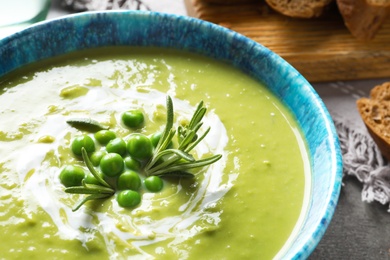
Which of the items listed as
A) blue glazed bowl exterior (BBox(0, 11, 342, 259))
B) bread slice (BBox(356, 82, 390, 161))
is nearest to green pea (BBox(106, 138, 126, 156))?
blue glazed bowl exterior (BBox(0, 11, 342, 259))

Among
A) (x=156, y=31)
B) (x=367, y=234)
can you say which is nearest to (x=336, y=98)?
(x=367, y=234)

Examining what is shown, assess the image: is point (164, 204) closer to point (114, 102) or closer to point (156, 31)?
point (114, 102)

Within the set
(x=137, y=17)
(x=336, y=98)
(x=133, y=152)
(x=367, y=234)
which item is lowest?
(x=367, y=234)

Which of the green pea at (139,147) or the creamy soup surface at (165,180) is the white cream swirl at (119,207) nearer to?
the creamy soup surface at (165,180)

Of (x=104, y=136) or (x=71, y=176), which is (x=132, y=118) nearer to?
(x=104, y=136)

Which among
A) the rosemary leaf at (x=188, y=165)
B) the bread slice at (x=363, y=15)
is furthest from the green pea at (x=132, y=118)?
the bread slice at (x=363, y=15)

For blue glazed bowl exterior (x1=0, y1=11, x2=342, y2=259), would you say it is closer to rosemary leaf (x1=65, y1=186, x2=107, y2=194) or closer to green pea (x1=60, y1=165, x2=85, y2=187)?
green pea (x1=60, y1=165, x2=85, y2=187)
